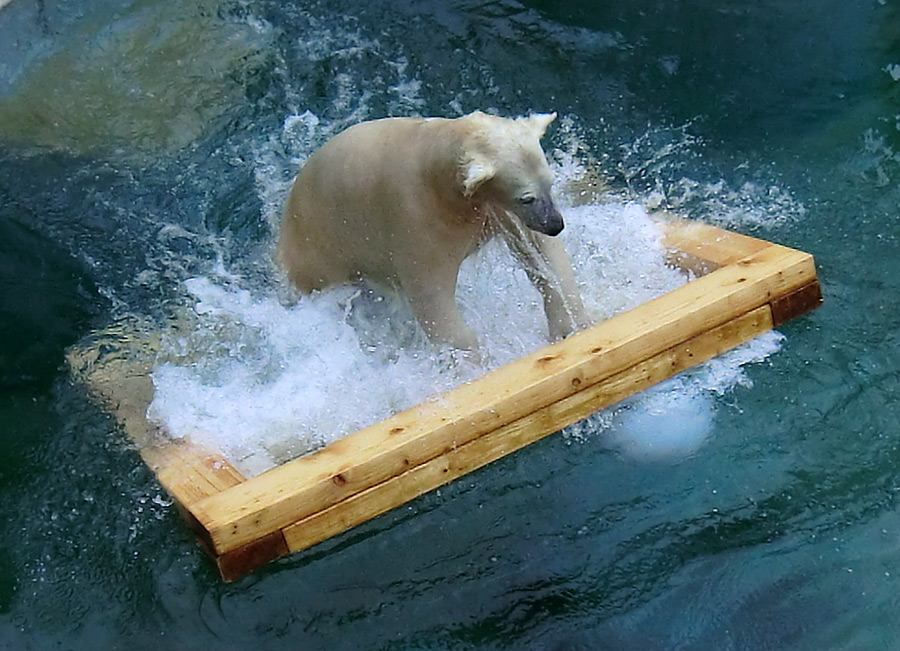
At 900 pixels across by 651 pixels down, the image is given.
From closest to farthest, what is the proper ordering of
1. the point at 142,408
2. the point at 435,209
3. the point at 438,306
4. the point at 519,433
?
the point at 519,433, the point at 435,209, the point at 438,306, the point at 142,408

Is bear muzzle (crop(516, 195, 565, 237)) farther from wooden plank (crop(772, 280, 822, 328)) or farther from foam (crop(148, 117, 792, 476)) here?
wooden plank (crop(772, 280, 822, 328))

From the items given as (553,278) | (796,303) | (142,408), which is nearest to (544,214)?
(553,278)

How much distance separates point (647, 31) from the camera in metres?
5.12

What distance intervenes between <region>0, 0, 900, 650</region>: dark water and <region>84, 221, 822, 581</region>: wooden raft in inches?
4.1

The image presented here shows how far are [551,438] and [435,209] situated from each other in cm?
66

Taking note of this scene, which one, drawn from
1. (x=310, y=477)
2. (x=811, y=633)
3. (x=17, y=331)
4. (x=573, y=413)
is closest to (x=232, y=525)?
(x=310, y=477)

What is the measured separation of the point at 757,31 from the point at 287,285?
2577 millimetres

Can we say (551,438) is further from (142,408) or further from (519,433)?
(142,408)

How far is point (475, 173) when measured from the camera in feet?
8.75

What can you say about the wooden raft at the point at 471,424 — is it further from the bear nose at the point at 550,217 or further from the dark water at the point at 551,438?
the bear nose at the point at 550,217

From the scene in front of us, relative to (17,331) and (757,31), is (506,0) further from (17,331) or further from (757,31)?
(17,331)

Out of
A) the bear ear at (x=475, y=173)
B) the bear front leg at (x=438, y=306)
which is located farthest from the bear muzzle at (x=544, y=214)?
the bear front leg at (x=438, y=306)

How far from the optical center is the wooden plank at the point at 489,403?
2.58 meters

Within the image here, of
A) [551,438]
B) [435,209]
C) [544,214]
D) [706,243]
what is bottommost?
[551,438]
